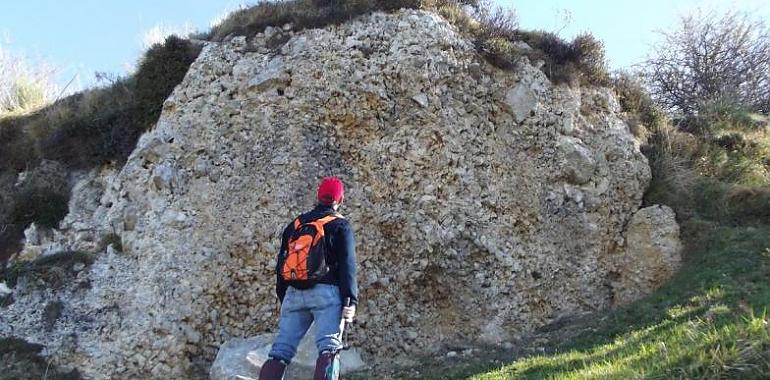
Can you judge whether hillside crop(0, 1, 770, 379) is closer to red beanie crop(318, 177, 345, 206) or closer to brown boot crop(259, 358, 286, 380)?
brown boot crop(259, 358, 286, 380)

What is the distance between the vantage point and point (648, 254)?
9234mm

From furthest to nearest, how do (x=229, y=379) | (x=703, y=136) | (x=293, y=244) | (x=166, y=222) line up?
1. (x=703, y=136)
2. (x=166, y=222)
3. (x=229, y=379)
4. (x=293, y=244)

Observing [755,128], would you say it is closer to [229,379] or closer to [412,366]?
[412,366]

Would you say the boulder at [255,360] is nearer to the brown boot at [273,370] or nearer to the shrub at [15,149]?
the brown boot at [273,370]

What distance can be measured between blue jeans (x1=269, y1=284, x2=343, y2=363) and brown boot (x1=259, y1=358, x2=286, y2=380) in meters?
0.04

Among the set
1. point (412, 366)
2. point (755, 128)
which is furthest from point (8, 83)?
point (755, 128)

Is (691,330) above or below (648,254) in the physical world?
below

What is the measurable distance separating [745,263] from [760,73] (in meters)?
10.2

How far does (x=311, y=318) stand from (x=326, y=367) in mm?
543

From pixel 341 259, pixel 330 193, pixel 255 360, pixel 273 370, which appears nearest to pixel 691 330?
pixel 341 259

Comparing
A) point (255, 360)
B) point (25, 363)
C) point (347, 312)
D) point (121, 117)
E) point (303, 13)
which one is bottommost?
point (255, 360)

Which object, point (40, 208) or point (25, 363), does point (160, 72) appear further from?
point (25, 363)

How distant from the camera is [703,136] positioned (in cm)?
1174

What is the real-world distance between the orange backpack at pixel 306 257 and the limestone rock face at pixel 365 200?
107 inches
